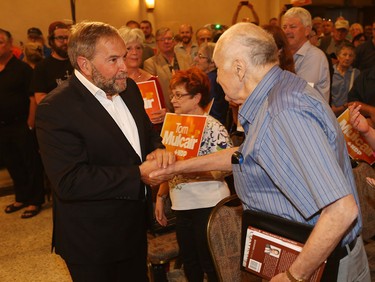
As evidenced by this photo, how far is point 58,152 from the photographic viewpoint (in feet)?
5.98

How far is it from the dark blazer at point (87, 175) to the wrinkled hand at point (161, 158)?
0.08 meters

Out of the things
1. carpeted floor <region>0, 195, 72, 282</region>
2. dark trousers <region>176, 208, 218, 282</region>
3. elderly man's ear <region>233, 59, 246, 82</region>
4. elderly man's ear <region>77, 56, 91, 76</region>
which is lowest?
carpeted floor <region>0, 195, 72, 282</region>

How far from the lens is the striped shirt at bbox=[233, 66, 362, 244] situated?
1196 millimetres

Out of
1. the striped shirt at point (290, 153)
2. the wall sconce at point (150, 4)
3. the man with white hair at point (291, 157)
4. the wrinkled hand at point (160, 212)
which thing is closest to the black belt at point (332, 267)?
the man with white hair at point (291, 157)

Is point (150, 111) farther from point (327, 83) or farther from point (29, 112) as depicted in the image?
point (29, 112)

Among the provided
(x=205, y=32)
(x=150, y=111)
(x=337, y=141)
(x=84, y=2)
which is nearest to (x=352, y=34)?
(x=205, y=32)

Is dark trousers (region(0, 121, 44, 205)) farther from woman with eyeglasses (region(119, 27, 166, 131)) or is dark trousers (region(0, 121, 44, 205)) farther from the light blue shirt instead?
the light blue shirt

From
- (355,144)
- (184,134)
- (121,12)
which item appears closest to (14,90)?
(184,134)

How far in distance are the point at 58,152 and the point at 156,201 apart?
3.84 ft

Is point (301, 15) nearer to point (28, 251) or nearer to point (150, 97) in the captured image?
point (150, 97)

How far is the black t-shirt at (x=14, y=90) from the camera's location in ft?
15.1

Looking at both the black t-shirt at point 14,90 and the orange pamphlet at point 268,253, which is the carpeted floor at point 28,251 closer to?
the black t-shirt at point 14,90

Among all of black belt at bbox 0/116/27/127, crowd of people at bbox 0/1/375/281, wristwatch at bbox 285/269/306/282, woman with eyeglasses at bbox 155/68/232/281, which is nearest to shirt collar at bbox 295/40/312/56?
crowd of people at bbox 0/1/375/281

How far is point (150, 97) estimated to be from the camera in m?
3.36
